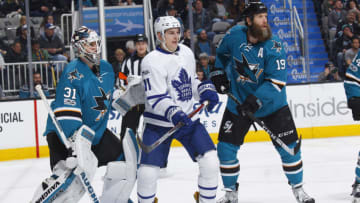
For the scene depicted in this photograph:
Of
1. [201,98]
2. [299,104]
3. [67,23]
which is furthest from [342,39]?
[201,98]

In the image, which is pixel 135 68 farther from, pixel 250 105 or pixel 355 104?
pixel 355 104

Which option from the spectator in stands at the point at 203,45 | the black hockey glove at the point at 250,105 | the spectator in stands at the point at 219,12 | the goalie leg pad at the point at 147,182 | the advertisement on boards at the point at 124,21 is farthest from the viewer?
the advertisement on boards at the point at 124,21

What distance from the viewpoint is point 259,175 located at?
16.7ft

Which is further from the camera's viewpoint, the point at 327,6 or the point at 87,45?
the point at 327,6

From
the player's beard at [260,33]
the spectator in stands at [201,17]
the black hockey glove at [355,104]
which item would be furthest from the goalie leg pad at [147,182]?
the spectator in stands at [201,17]

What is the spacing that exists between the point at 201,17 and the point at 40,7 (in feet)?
8.66

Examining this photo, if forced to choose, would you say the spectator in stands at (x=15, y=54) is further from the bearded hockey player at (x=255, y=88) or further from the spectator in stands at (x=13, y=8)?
the bearded hockey player at (x=255, y=88)

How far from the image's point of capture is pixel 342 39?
823 centimetres

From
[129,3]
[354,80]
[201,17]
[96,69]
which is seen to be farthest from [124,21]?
[96,69]

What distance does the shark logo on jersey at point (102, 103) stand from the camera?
3221 mm

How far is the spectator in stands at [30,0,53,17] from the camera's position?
9117 mm

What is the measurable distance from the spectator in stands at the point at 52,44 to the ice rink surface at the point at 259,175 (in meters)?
1.77

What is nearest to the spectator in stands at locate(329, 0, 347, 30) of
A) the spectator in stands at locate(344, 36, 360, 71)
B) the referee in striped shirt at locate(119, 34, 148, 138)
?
the spectator in stands at locate(344, 36, 360, 71)

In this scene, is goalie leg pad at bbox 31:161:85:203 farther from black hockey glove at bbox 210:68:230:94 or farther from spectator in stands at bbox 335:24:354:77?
spectator in stands at bbox 335:24:354:77
